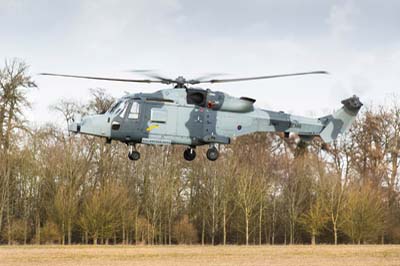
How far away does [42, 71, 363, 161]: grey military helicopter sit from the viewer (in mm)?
28297

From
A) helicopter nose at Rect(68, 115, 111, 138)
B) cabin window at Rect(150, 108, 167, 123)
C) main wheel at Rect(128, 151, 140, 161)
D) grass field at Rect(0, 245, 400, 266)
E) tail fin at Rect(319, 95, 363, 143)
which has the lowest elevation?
grass field at Rect(0, 245, 400, 266)

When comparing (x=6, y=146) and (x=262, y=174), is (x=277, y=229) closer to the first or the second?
(x=262, y=174)

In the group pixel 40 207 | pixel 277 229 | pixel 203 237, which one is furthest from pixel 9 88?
pixel 277 229

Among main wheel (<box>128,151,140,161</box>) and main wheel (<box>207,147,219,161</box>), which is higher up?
main wheel (<box>207,147,219,161</box>)

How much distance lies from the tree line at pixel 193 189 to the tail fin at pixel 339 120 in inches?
950

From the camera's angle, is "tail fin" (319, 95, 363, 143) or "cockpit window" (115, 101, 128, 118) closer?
"cockpit window" (115, 101, 128, 118)

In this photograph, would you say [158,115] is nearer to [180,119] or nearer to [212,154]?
[180,119]

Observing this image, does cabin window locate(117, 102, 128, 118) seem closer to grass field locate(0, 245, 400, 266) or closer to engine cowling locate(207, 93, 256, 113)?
engine cowling locate(207, 93, 256, 113)

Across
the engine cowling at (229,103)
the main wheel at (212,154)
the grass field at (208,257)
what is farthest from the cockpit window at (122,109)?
the grass field at (208,257)

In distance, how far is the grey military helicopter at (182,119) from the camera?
2830 cm

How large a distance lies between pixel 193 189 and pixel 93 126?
34.0 meters

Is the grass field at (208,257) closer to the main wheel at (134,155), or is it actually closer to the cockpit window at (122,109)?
the main wheel at (134,155)

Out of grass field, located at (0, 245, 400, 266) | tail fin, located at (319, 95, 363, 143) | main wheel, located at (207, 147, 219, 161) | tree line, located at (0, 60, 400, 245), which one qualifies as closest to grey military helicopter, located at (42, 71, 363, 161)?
main wheel, located at (207, 147, 219, 161)

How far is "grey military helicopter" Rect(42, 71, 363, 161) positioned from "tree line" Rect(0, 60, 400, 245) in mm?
25640
